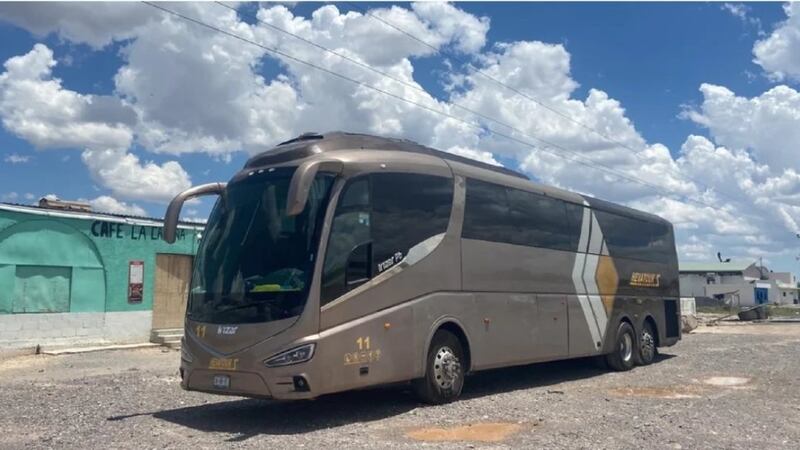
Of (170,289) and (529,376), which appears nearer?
(529,376)

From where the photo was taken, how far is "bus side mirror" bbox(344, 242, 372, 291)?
9.17 meters

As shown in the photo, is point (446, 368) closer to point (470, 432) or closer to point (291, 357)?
→ point (470, 432)

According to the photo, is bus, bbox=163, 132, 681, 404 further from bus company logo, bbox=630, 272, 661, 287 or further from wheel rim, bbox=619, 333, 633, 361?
bus company logo, bbox=630, 272, 661, 287

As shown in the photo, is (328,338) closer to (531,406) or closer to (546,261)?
(531,406)

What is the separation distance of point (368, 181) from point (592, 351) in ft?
24.8

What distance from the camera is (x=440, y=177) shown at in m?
10.9

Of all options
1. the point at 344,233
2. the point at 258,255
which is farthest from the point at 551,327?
the point at 258,255

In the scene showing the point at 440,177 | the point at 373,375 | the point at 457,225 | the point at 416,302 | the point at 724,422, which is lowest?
the point at 724,422

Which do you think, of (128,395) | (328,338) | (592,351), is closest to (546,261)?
(592,351)

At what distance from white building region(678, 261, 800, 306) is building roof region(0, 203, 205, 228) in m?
68.8

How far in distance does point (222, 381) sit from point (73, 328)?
40.8 ft

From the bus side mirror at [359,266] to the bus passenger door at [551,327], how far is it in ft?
15.5

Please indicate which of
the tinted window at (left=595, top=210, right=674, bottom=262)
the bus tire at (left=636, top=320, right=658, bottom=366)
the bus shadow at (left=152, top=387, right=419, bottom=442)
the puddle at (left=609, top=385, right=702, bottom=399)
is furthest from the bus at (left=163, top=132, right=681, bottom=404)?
the bus tire at (left=636, top=320, right=658, bottom=366)

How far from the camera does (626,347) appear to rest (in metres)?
16.4
